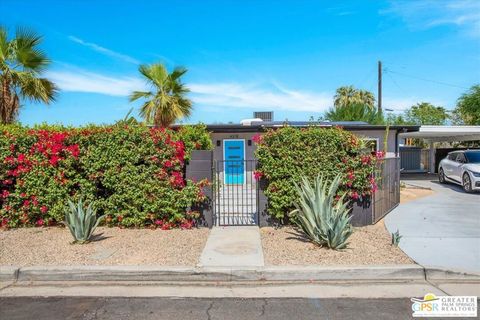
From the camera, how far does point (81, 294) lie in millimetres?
4984

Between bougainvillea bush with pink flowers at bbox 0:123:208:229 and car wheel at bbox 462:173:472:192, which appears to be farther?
car wheel at bbox 462:173:472:192

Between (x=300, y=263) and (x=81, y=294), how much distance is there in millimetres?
3024

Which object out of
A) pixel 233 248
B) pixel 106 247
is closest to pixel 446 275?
pixel 233 248

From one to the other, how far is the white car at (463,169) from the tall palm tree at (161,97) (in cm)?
1125

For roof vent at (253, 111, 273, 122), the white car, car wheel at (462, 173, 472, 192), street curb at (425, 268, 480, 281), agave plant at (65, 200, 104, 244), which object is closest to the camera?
street curb at (425, 268, 480, 281)

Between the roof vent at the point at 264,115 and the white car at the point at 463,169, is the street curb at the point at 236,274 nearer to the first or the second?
the white car at the point at 463,169

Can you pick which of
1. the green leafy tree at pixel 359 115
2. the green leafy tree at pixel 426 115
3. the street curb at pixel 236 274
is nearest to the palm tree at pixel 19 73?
the street curb at pixel 236 274

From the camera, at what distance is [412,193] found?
14094mm

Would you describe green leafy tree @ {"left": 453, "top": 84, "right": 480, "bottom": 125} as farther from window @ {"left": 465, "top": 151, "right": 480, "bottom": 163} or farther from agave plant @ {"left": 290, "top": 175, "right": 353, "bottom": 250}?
agave plant @ {"left": 290, "top": 175, "right": 353, "bottom": 250}

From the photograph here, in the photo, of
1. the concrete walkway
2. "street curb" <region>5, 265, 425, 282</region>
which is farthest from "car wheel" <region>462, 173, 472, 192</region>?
"street curb" <region>5, 265, 425, 282</region>

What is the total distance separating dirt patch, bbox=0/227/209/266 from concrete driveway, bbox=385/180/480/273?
3.72 m

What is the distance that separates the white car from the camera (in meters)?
13.8

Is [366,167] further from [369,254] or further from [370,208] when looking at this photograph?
[369,254]

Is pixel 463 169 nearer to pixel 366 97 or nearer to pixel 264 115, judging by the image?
pixel 264 115
